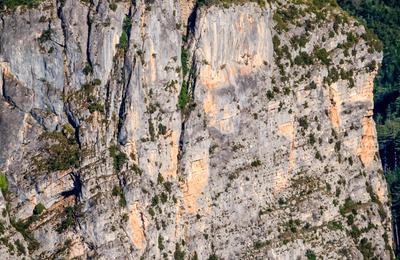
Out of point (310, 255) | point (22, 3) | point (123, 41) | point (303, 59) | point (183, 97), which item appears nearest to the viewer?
point (22, 3)

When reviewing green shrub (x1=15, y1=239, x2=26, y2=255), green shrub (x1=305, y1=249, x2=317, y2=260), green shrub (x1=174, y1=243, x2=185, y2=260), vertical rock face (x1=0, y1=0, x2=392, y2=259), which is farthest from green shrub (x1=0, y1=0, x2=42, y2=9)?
green shrub (x1=305, y1=249, x2=317, y2=260)

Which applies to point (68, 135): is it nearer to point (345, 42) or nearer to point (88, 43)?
point (88, 43)

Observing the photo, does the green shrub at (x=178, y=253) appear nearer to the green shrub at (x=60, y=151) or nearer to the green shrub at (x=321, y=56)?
the green shrub at (x=60, y=151)

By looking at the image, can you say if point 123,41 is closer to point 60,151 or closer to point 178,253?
point 60,151

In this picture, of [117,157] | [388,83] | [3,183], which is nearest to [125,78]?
[117,157]

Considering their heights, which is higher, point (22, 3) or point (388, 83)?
point (388, 83)

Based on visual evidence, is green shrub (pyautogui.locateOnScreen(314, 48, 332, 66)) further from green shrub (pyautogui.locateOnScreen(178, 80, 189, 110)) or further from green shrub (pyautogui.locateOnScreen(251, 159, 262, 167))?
green shrub (pyautogui.locateOnScreen(178, 80, 189, 110))
